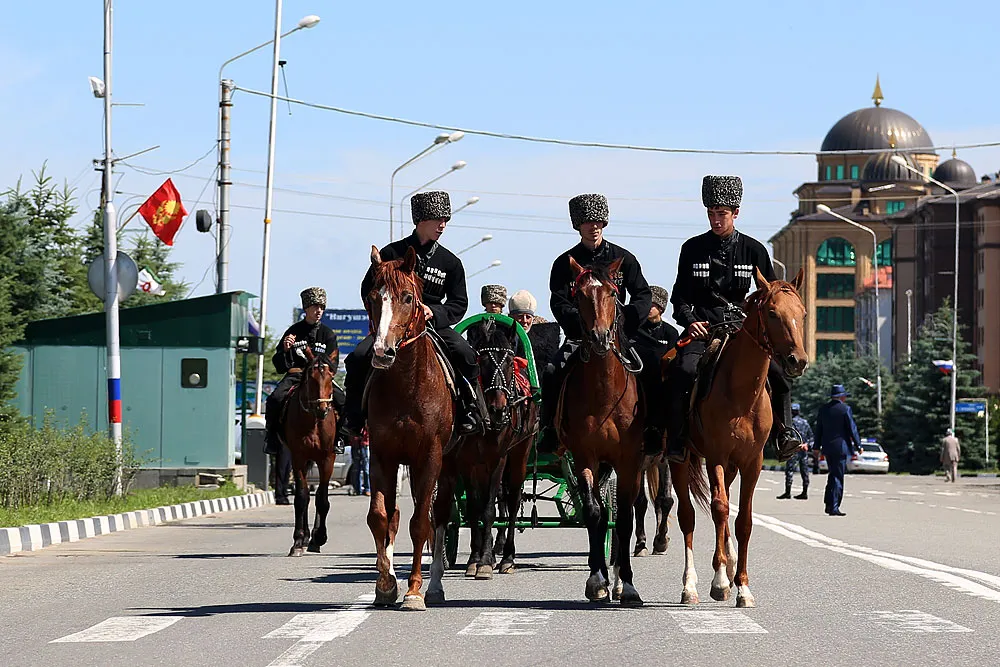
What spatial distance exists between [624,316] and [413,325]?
61.4 inches

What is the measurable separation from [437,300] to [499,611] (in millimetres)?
2442

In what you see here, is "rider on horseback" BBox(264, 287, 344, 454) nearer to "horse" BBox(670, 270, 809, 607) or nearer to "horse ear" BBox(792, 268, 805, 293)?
"horse" BBox(670, 270, 809, 607)

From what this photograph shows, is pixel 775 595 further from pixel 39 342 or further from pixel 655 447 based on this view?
pixel 39 342

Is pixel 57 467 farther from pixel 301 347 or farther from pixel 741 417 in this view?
pixel 741 417

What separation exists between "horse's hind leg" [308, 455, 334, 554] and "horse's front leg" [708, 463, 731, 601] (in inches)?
261

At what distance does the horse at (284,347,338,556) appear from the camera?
18.8 metres

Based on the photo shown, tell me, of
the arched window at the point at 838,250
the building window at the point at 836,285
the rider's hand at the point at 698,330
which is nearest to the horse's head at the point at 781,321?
the rider's hand at the point at 698,330

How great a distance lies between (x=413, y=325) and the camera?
12.0 m

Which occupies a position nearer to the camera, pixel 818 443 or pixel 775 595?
pixel 775 595

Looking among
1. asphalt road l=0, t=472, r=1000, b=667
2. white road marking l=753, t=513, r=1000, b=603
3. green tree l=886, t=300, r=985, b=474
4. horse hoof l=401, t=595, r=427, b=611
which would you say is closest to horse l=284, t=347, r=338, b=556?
asphalt road l=0, t=472, r=1000, b=667

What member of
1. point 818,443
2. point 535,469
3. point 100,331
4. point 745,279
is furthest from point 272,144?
point 745,279

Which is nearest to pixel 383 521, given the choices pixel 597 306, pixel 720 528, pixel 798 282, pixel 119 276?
pixel 597 306

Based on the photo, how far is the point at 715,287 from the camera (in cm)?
1317

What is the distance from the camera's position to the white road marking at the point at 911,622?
410 inches
